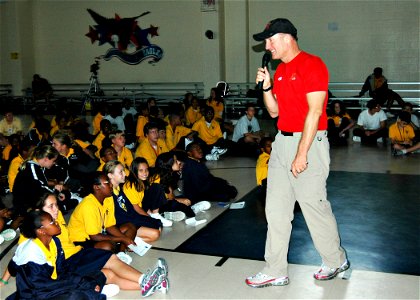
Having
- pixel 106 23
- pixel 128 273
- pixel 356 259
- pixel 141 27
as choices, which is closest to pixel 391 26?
pixel 141 27

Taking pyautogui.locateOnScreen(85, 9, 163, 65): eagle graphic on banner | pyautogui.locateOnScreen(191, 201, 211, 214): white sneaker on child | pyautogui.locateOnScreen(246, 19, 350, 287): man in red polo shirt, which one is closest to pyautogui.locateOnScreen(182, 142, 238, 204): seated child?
pyautogui.locateOnScreen(191, 201, 211, 214): white sneaker on child

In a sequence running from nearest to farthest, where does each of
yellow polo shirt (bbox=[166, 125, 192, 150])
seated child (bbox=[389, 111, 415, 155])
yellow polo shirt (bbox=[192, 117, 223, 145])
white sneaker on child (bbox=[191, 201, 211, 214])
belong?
white sneaker on child (bbox=[191, 201, 211, 214]), yellow polo shirt (bbox=[166, 125, 192, 150]), seated child (bbox=[389, 111, 415, 155]), yellow polo shirt (bbox=[192, 117, 223, 145])

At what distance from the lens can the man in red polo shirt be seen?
379cm

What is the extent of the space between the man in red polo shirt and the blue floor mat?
0.70 m

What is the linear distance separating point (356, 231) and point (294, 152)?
205 centimetres

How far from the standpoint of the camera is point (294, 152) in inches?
156

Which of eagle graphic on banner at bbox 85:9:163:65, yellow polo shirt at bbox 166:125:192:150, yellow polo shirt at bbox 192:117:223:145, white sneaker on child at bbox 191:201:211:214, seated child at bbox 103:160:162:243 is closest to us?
seated child at bbox 103:160:162:243

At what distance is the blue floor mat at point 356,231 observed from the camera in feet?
16.0

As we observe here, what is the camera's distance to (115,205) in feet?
17.6

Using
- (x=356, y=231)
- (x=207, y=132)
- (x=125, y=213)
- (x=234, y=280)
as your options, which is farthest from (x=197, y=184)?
(x=207, y=132)

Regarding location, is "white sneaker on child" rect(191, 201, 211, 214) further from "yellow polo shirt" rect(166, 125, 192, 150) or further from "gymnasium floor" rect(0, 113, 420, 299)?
"yellow polo shirt" rect(166, 125, 192, 150)

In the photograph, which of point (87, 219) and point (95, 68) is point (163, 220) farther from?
point (95, 68)

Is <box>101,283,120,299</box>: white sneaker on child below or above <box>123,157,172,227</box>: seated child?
below

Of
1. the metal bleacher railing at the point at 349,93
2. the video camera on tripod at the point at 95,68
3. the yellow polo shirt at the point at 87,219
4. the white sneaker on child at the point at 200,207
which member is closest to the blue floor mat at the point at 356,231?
the white sneaker on child at the point at 200,207
